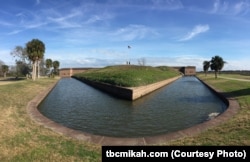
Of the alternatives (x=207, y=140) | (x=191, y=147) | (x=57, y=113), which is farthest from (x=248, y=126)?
(x=57, y=113)

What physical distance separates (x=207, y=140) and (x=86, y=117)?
745 cm

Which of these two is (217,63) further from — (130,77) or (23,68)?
(23,68)

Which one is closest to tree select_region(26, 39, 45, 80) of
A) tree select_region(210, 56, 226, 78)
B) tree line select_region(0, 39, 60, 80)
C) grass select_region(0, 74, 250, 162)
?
tree line select_region(0, 39, 60, 80)

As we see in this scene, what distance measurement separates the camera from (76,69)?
103 meters

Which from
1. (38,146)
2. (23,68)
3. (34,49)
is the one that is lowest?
(38,146)

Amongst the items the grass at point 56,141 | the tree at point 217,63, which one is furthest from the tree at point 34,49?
the grass at point 56,141

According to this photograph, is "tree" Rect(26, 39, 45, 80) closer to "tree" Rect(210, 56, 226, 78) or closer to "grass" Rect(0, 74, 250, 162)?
"tree" Rect(210, 56, 226, 78)

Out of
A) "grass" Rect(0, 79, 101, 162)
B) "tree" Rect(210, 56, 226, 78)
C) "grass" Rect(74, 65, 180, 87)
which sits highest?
"tree" Rect(210, 56, 226, 78)

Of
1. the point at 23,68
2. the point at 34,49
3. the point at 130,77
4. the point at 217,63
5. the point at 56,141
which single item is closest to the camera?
the point at 56,141

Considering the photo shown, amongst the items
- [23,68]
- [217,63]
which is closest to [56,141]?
[217,63]

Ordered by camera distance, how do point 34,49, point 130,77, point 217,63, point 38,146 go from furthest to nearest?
point 217,63
point 34,49
point 130,77
point 38,146

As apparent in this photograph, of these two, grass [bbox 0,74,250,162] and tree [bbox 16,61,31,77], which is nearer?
grass [bbox 0,74,250,162]

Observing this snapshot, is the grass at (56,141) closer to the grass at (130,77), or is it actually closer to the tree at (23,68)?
the grass at (130,77)

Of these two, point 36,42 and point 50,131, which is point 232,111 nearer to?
point 50,131
